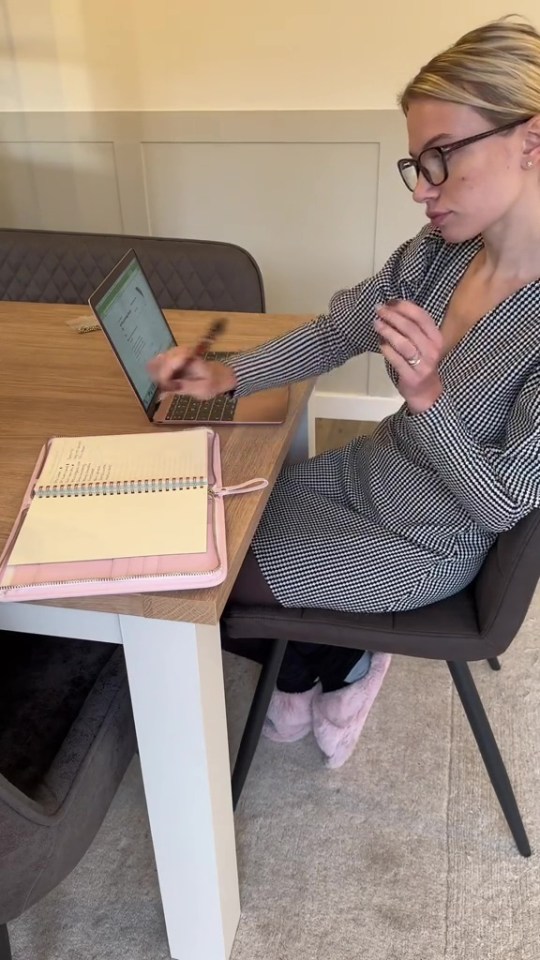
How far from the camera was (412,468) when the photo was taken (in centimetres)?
124

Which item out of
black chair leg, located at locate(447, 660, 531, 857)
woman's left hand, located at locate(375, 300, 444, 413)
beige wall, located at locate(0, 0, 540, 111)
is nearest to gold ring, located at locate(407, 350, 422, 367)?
woman's left hand, located at locate(375, 300, 444, 413)

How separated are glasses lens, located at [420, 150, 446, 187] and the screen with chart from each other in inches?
19.1

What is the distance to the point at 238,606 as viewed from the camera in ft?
4.03

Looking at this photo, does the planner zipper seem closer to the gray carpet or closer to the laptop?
the laptop

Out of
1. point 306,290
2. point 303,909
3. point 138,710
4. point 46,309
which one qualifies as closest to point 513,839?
point 303,909

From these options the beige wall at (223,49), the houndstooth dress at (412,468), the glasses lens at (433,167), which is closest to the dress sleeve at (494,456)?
the houndstooth dress at (412,468)

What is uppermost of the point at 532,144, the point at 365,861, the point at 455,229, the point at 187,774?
the point at 532,144

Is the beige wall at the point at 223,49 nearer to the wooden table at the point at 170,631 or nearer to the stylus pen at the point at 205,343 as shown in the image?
the stylus pen at the point at 205,343

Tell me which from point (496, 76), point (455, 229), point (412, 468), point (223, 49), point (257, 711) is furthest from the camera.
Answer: point (223, 49)

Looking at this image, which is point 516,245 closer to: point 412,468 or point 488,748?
point 412,468

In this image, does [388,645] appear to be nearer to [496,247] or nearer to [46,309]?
[496,247]

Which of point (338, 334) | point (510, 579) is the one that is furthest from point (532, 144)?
point (510, 579)

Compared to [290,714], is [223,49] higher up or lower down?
higher up

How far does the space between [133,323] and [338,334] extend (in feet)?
1.15
